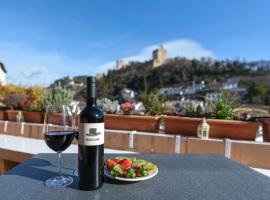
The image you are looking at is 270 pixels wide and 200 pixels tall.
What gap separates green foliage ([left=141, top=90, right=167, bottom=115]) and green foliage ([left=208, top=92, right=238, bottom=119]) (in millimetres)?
551

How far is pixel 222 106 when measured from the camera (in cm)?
215


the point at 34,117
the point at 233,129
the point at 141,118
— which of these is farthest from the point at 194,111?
the point at 34,117

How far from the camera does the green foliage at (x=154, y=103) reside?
249 centimetres

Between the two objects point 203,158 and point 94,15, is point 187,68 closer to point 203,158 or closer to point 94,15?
point 94,15

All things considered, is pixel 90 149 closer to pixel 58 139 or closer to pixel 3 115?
pixel 58 139

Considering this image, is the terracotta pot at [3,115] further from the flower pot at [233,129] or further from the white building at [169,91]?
the flower pot at [233,129]

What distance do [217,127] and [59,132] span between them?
1640mm

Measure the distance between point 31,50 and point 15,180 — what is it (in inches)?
340

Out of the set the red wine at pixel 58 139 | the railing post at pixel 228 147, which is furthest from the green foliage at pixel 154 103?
the red wine at pixel 58 139

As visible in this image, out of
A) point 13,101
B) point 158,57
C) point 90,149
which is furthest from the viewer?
point 158,57

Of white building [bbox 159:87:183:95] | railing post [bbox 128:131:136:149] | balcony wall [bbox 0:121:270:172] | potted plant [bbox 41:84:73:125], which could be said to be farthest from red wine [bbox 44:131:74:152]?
potted plant [bbox 41:84:73:125]

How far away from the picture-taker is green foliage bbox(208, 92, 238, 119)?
214 centimetres

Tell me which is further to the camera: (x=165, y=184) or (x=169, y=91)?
(x=169, y=91)

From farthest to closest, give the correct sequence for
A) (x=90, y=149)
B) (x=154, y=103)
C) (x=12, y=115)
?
1. (x=12, y=115)
2. (x=154, y=103)
3. (x=90, y=149)
